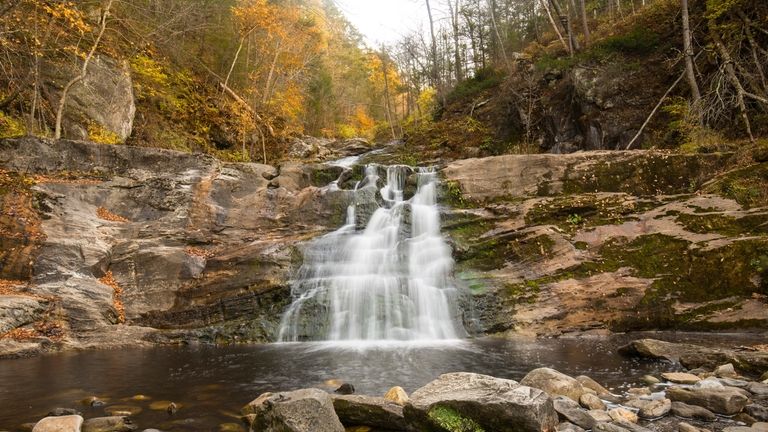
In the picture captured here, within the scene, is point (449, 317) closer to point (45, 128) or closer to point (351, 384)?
point (351, 384)

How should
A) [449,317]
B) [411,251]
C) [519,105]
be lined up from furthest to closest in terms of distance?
[519,105]
[411,251]
[449,317]

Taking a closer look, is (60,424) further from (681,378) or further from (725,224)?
(725,224)

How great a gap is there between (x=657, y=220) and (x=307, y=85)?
82.0 ft

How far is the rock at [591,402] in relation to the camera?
4.45 metres

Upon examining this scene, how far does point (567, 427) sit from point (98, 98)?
723 inches

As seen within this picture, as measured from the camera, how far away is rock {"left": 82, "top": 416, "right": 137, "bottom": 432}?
4.20 meters

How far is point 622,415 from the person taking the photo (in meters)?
4.16

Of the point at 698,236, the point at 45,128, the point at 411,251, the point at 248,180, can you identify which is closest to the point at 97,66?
the point at 45,128

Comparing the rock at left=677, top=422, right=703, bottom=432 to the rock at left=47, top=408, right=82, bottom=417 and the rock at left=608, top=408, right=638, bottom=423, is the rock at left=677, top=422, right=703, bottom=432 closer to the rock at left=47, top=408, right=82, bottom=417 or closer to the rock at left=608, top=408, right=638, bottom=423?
the rock at left=608, top=408, right=638, bottom=423

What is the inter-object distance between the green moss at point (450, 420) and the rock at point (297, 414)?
0.87 metres

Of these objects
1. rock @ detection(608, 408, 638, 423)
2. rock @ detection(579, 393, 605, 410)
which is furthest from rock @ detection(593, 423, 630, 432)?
rock @ detection(579, 393, 605, 410)

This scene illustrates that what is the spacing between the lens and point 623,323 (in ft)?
28.1

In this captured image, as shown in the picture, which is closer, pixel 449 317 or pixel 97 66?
pixel 449 317

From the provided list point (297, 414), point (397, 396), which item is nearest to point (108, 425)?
point (297, 414)
